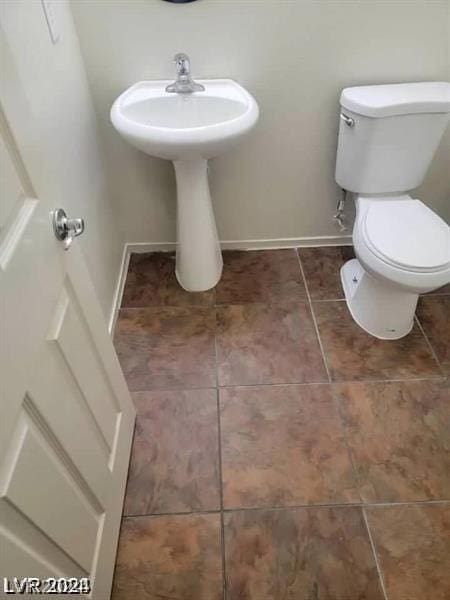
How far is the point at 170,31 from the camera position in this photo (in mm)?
1516

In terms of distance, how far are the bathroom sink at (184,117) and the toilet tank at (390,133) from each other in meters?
0.41

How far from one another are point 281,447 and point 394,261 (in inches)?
27.9

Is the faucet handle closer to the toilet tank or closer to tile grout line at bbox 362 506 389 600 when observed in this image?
the toilet tank

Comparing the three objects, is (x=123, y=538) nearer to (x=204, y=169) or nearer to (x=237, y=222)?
(x=204, y=169)

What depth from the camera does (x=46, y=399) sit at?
771 millimetres

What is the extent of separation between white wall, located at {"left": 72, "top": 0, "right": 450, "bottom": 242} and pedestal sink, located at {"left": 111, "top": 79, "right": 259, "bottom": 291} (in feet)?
0.36

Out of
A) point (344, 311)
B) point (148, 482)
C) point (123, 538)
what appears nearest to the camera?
point (123, 538)

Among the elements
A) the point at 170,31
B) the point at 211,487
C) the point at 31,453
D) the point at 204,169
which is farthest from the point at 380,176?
the point at 31,453

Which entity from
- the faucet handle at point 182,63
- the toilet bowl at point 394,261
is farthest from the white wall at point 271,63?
the toilet bowl at point 394,261

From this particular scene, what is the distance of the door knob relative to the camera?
2.71 feet

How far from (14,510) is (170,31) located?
1.54 m

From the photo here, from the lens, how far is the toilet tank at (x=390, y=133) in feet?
4.96

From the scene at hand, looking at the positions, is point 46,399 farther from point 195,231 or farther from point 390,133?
point 390,133

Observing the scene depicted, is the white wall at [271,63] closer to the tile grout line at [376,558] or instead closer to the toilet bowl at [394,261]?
the toilet bowl at [394,261]
